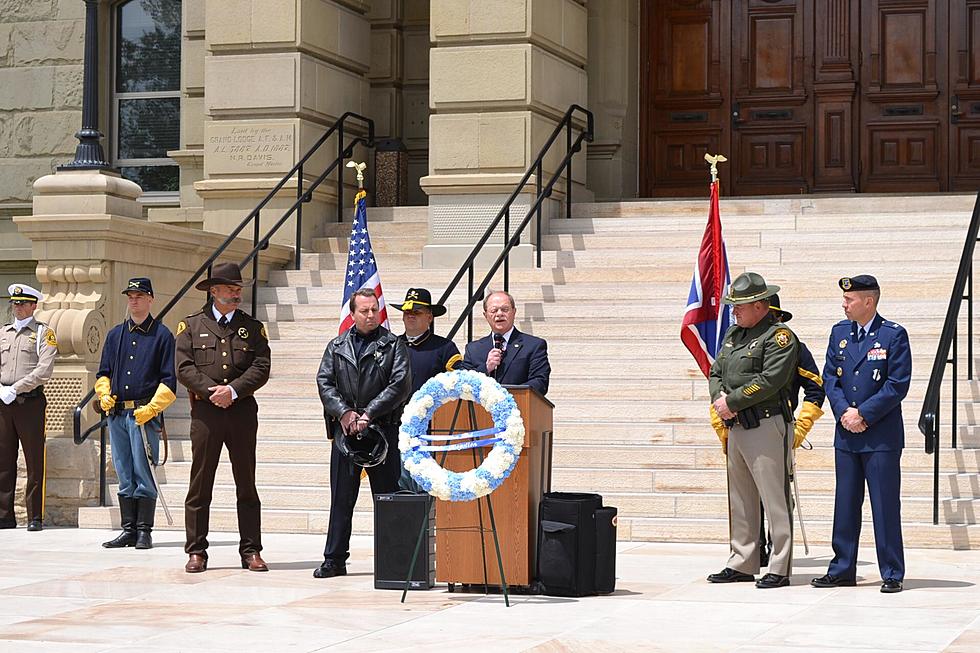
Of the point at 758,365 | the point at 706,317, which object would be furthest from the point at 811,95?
the point at 758,365

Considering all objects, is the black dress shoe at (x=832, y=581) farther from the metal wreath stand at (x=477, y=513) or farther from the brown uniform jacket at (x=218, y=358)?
the brown uniform jacket at (x=218, y=358)

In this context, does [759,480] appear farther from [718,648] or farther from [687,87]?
[687,87]

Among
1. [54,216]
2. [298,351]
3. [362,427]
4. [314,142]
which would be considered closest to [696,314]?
[362,427]

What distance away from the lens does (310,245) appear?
1978 cm

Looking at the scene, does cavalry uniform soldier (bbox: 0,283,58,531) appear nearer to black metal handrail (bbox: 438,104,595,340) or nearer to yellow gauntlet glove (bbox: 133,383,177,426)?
yellow gauntlet glove (bbox: 133,383,177,426)

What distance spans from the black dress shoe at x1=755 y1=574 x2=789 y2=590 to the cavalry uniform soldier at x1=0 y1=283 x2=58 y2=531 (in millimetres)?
6846

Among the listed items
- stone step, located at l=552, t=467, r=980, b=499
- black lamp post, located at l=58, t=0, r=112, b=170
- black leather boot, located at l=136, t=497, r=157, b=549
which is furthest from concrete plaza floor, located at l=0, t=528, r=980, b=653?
black lamp post, located at l=58, t=0, r=112, b=170

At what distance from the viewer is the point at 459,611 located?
9766 mm

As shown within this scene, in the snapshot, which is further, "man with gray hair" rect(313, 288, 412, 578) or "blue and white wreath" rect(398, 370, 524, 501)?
"man with gray hair" rect(313, 288, 412, 578)

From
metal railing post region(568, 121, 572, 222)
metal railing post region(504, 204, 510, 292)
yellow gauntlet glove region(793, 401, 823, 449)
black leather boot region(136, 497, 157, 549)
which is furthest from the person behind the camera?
metal railing post region(568, 121, 572, 222)

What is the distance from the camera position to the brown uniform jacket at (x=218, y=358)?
38.4 feet

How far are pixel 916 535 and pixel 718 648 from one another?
4.65 m

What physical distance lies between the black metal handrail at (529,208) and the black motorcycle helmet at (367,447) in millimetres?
3881

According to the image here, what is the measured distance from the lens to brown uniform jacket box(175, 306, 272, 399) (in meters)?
11.7
